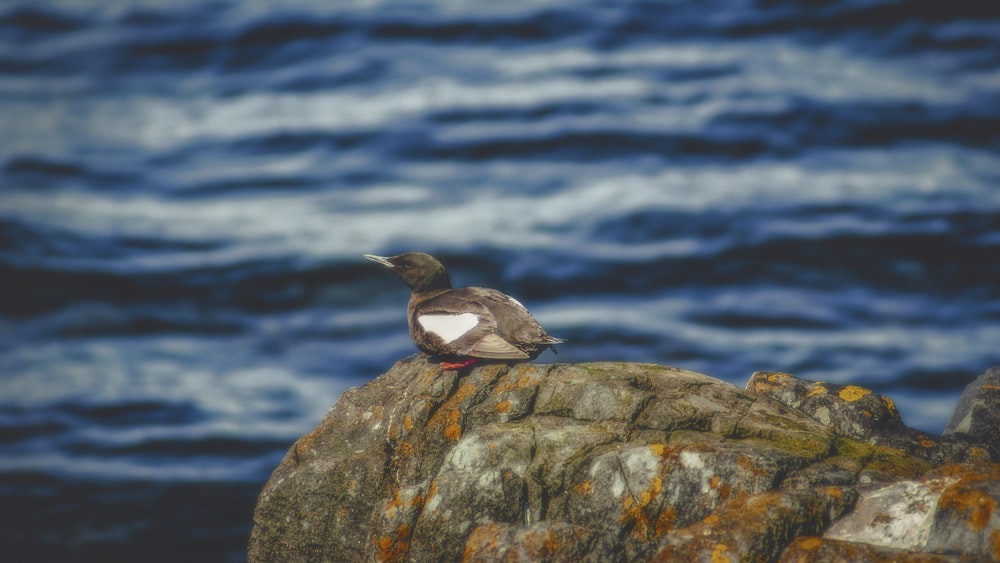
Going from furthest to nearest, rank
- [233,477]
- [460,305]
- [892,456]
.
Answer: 1. [233,477]
2. [460,305]
3. [892,456]

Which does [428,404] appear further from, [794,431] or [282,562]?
[794,431]

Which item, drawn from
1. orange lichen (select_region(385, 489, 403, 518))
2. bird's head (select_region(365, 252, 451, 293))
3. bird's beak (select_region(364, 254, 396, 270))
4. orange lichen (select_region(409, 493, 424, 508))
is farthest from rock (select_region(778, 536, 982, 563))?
bird's beak (select_region(364, 254, 396, 270))

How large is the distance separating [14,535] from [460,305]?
16435mm

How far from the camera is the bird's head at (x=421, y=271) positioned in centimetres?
923

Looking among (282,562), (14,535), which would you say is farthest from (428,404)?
(14,535)

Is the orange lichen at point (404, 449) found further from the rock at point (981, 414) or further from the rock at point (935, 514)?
the rock at point (981, 414)

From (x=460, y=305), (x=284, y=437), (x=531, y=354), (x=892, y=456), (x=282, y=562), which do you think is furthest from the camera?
(x=284, y=437)

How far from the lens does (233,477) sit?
78.2 ft

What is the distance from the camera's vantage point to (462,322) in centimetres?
837

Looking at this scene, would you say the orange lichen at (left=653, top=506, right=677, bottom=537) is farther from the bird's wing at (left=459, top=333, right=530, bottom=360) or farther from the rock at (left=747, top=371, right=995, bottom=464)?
the bird's wing at (left=459, top=333, right=530, bottom=360)

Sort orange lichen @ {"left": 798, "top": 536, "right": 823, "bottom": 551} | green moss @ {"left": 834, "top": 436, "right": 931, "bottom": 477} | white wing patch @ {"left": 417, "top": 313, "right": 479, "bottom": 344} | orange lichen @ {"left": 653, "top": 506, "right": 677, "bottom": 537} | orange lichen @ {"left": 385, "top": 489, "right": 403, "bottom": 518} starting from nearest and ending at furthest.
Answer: orange lichen @ {"left": 798, "top": 536, "right": 823, "bottom": 551}
orange lichen @ {"left": 653, "top": 506, "right": 677, "bottom": 537}
green moss @ {"left": 834, "top": 436, "right": 931, "bottom": 477}
orange lichen @ {"left": 385, "top": 489, "right": 403, "bottom": 518}
white wing patch @ {"left": 417, "top": 313, "right": 479, "bottom": 344}

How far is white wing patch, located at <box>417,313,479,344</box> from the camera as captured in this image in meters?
8.19

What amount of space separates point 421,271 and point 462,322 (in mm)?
1074

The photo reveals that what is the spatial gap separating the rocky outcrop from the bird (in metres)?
0.17
